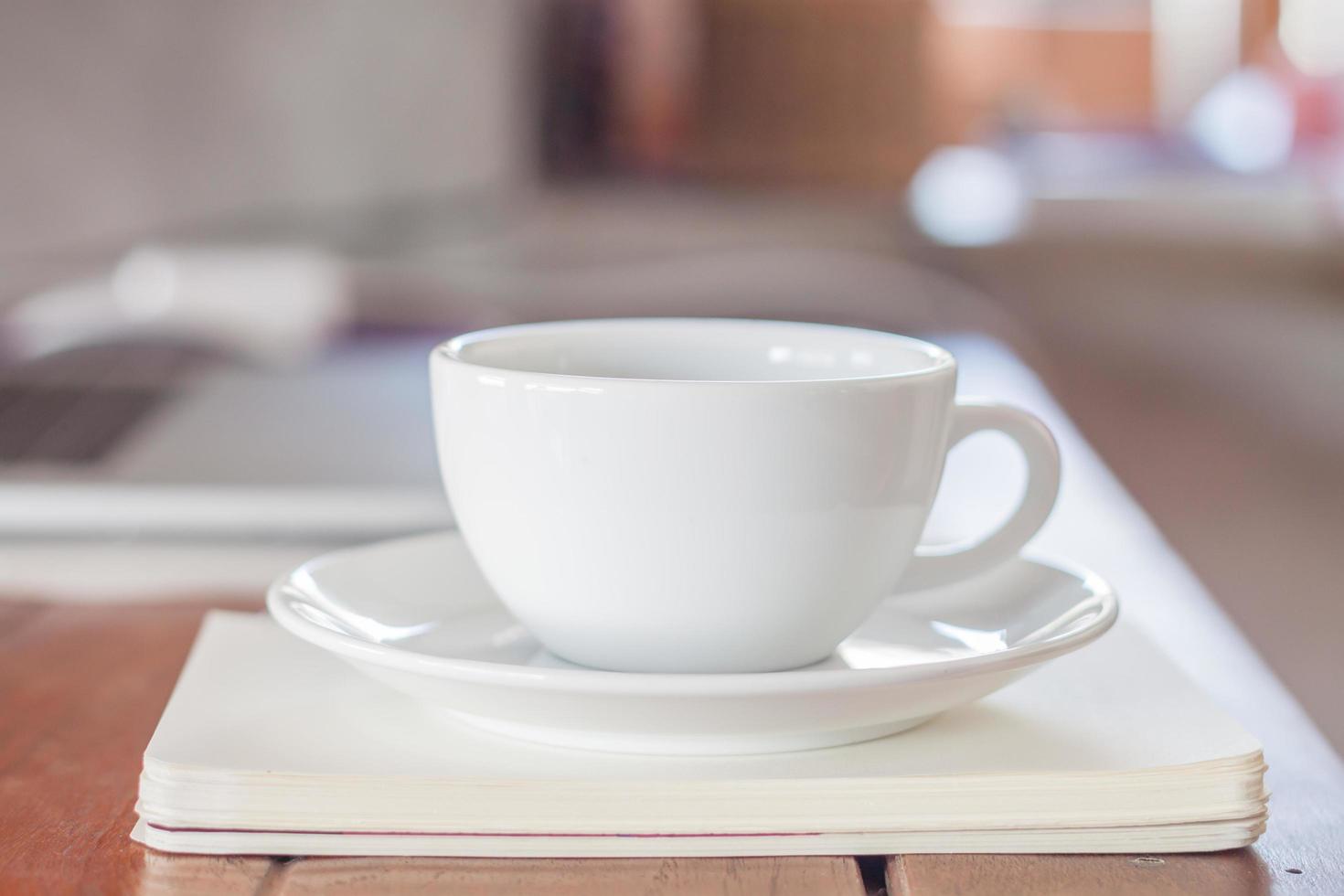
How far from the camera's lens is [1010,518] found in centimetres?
35

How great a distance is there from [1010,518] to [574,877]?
15 cm

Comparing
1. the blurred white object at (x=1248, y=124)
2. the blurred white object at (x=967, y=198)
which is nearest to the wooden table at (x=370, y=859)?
the blurred white object at (x=967, y=198)

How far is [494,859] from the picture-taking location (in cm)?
26

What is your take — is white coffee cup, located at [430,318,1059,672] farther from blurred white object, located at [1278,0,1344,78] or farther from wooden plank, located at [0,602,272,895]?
blurred white object, located at [1278,0,1344,78]

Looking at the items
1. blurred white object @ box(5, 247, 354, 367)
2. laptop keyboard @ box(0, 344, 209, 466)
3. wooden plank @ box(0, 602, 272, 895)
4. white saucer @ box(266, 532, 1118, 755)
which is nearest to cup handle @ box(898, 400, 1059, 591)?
white saucer @ box(266, 532, 1118, 755)

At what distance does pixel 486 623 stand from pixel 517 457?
67mm

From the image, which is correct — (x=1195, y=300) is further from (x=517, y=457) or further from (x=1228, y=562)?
(x=517, y=457)

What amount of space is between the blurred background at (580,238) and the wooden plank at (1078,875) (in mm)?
288

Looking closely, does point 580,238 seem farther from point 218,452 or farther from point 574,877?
point 574,877

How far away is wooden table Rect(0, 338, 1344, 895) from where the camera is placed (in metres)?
0.25

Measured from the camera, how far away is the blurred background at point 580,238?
0.70m

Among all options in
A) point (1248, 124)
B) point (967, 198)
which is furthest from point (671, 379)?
point (1248, 124)

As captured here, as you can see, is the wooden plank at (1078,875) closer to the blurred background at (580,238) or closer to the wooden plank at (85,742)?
the wooden plank at (85,742)

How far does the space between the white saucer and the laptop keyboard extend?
13.0 inches
